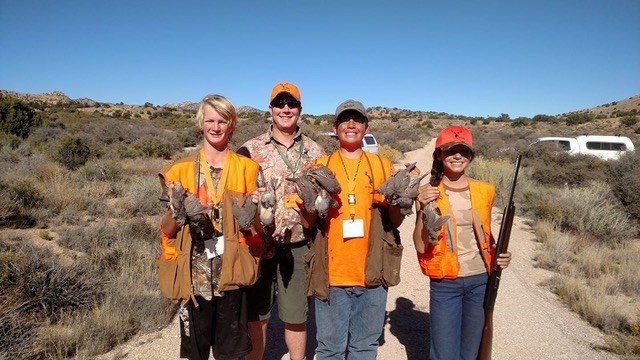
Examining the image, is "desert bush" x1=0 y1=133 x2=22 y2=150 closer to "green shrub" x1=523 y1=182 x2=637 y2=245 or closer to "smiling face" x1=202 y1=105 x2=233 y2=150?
"smiling face" x1=202 y1=105 x2=233 y2=150

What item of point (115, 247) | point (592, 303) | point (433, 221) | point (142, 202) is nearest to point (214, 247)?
point (433, 221)

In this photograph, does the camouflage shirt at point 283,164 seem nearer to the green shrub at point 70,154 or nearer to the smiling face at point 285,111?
the smiling face at point 285,111

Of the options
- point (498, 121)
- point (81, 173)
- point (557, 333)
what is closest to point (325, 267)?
point (557, 333)

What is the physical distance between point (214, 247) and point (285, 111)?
49.7 inches

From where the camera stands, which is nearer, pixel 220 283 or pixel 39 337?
pixel 220 283

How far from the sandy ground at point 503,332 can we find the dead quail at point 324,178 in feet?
8.19

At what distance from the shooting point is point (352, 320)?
9.04 ft

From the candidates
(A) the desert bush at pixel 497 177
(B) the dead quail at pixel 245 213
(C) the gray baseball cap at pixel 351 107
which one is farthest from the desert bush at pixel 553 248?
(B) the dead quail at pixel 245 213

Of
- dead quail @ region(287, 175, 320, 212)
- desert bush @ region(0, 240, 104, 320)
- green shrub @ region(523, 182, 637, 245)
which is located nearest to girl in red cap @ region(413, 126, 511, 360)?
dead quail @ region(287, 175, 320, 212)

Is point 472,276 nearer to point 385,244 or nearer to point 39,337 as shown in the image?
point 385,244

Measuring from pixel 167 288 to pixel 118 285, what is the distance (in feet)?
9.74

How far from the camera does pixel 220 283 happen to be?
2391 millimetres

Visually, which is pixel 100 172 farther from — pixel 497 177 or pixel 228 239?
pixel 497 177

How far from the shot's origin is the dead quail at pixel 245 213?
2271 mm
